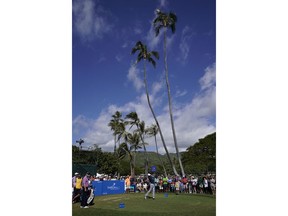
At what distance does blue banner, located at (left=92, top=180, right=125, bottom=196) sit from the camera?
16.8 meters

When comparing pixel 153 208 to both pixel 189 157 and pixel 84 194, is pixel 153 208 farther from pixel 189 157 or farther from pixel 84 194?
pixel 189 157

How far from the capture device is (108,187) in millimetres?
18062

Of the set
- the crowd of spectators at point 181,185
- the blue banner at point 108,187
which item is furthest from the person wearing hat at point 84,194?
the crowd of spectators at point 181,185

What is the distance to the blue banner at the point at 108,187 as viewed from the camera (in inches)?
663

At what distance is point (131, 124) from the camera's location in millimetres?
40719

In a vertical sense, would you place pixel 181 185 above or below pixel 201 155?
below

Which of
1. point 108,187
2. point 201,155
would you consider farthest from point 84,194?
point 201,155

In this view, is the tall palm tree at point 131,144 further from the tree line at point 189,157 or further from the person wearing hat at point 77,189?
the person wearing hat at point 77,189
